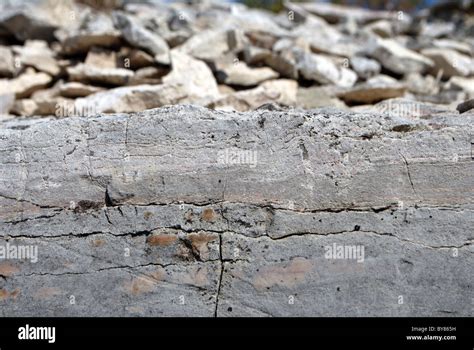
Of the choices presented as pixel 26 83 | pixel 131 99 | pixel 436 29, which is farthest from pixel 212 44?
pixel 436 29

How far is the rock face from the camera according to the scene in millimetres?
2898

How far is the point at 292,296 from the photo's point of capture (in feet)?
9.46

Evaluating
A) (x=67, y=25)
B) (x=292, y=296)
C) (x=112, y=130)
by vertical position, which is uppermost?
(x=67, y=25)

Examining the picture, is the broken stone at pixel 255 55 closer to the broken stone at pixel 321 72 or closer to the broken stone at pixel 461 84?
the broken stone at pixel 321 72

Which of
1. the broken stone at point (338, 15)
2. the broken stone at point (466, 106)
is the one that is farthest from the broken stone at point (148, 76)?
the broken stone at point (338, 15)

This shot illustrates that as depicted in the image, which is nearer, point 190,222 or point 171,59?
point 190,222

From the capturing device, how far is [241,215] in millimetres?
3043

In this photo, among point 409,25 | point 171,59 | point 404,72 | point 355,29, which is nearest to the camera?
point 171,59

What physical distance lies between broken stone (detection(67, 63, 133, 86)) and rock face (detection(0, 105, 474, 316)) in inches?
84.4

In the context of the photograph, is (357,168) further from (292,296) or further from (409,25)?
(409,25)

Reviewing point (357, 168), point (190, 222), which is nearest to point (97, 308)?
point (190, 222)

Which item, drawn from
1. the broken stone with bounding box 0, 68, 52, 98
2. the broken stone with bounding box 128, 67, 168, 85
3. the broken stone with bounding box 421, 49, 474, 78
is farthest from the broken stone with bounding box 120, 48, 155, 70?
the broken stone with bounding box 421, 49, 474, 78

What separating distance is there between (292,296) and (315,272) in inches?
7.3

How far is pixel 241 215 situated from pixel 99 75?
2.91 metres
